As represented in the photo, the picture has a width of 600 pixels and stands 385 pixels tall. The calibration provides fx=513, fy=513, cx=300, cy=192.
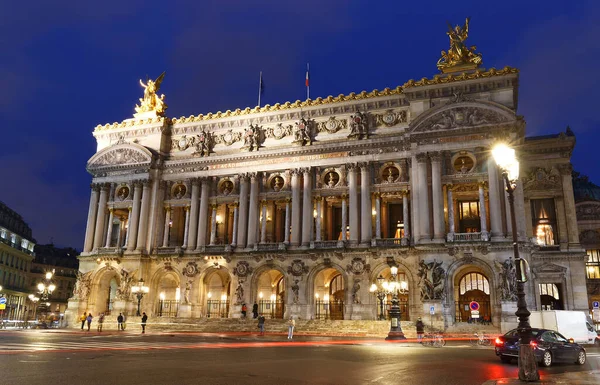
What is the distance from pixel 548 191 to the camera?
4972 cm

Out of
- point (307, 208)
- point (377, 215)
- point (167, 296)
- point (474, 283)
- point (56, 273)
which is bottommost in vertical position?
point (167, 296)

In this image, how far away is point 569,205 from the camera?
48.4 m

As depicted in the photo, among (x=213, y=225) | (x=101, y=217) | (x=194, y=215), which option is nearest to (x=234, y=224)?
(x=213, y=225)

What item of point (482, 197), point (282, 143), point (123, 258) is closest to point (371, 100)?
point (282, 143)

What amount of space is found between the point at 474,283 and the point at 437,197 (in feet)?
28.1

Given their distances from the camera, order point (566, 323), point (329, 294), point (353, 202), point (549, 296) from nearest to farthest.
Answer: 1. point (566, 323)
2. point (353, 202)
3. point (549, 296)
4. point (329, 294)

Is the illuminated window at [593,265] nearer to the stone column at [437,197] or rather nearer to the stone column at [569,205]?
the stone column at [569,205]

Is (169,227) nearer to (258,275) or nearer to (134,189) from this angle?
(134,189)

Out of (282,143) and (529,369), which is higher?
(282,143)

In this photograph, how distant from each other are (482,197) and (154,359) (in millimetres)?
33256

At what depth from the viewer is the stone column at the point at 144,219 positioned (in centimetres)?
5343

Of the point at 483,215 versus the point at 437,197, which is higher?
the point at 437,197

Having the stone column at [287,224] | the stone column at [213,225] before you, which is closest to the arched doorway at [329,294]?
the stone column at [287,224]

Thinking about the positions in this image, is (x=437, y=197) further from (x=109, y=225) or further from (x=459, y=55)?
(x=109, y=225)
